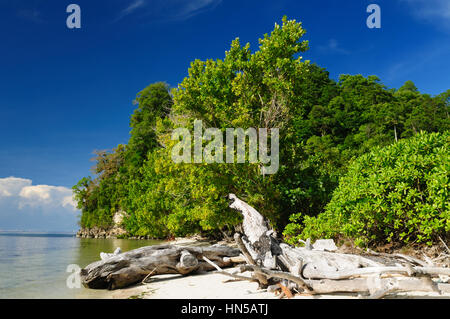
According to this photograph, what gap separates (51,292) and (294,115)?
1124 centimetres

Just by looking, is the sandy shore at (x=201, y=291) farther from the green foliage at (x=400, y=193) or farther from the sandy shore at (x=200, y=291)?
the green foliage at (x=400, y=193)

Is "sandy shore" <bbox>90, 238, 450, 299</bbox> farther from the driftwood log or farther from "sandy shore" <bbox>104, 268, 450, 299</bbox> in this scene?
the driftwood log

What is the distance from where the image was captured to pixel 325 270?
5.17m

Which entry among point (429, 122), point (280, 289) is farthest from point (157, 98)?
point (280, 289)

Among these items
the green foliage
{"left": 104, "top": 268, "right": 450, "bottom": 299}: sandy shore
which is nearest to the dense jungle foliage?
the green foliage

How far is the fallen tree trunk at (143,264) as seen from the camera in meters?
6.79

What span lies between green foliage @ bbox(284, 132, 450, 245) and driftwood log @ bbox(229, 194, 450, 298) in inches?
35.4

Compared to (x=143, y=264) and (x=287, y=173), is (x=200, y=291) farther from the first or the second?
(x=287, y=173)

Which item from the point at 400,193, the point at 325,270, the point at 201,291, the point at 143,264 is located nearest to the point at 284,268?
the point at 325,270

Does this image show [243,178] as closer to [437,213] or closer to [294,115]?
[294,115]

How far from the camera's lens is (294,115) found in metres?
13.2

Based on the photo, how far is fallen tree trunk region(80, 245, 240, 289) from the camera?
22.3ft

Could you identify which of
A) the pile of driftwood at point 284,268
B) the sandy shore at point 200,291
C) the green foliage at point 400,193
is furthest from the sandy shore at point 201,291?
the green foliage at point 400,193

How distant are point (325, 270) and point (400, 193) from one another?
281 cm
